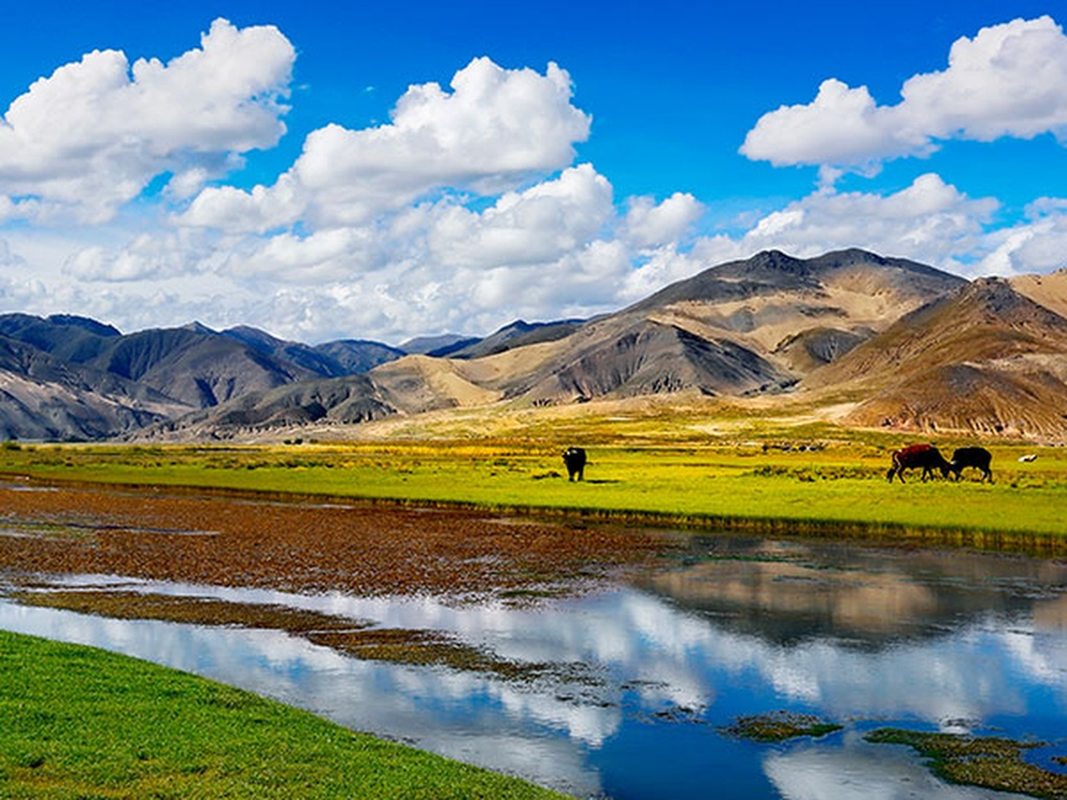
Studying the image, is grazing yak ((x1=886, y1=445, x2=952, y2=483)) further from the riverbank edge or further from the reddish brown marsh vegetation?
the reddish brown marsh vegetation

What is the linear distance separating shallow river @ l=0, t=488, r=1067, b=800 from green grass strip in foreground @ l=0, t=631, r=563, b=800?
2.59 m

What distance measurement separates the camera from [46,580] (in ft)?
133

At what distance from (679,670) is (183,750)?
14.7 m

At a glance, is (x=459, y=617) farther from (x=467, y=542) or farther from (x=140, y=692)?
(x=467, y=542)

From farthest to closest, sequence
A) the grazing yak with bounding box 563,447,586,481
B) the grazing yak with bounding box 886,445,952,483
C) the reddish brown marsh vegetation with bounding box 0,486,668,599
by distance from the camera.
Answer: the grazing yak with bounding box 563,447,586,481
the grazing yak with bounding box 886,445,952,483
the reddish brown marsh vegetation with bounding box 0,486,668,599

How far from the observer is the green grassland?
58656 millimetres

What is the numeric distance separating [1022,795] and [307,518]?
170ft

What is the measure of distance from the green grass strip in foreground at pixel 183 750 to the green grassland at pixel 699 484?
139 feet

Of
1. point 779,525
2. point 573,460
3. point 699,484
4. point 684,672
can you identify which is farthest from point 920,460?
point 684,672

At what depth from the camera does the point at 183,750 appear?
17.0m

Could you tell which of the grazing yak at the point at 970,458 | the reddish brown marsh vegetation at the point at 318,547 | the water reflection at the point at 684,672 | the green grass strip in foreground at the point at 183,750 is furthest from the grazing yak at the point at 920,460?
the green grass strip in foreground at the point at 183,750

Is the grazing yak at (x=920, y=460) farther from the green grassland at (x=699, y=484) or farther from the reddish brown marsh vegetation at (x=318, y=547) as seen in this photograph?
the reddish brown marsh vegetation at (x=318, y=547)

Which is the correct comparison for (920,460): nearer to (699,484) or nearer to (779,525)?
(699,484)

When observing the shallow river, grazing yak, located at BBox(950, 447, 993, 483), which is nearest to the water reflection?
the shallow river
